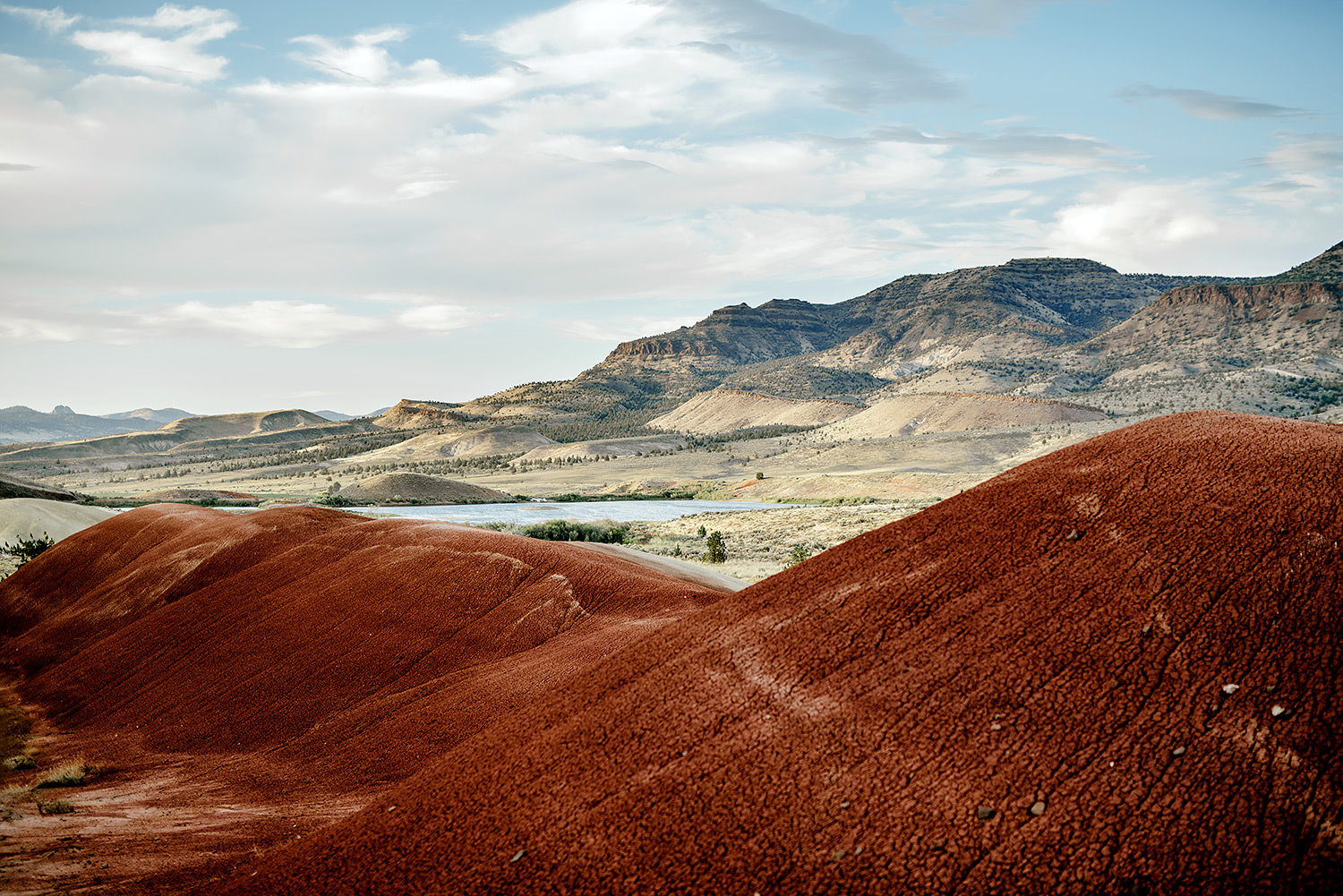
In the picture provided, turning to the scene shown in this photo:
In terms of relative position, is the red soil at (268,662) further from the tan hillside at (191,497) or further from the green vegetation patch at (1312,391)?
the green vegetation patch at (1312,391)

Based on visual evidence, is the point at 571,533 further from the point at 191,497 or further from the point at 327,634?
the point at 191,497

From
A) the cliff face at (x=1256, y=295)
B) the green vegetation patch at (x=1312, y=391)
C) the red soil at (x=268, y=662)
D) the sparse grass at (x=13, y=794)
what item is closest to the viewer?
the red soil at (x=268, y=662)

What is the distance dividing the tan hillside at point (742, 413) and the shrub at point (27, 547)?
94121mm

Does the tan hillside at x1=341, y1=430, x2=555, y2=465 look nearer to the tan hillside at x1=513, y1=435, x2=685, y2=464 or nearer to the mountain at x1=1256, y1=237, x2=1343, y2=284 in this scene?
the tan hillside at x1=513, y1=435, x2=685, y2=464

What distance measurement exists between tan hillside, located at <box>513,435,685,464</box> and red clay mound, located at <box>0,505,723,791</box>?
78317 millimetres

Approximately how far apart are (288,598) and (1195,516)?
58.1 feet

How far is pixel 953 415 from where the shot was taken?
96.7 meters

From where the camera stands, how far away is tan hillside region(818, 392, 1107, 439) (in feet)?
300

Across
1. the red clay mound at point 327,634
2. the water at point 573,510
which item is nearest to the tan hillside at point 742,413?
the water at point 573,510

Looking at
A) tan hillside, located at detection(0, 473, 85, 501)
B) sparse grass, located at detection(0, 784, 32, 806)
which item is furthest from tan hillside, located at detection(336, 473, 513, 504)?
sparse grass, located at detection(0, 784, 32, 806)

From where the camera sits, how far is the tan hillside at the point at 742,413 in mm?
122938

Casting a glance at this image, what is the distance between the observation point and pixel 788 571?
8.66 meters

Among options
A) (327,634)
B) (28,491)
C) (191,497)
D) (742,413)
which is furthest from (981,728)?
(742,413)

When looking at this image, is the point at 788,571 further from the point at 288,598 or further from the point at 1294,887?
the point at 288,598
